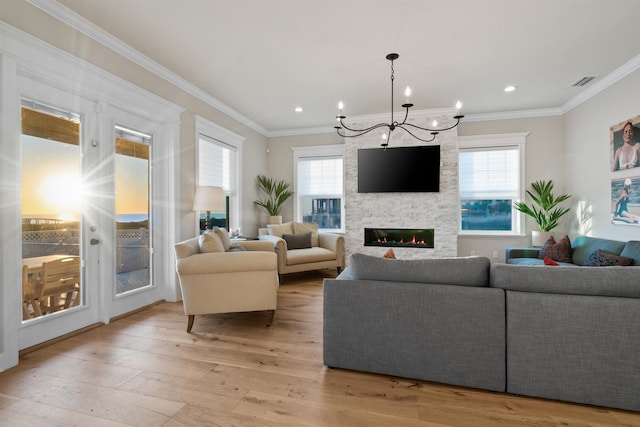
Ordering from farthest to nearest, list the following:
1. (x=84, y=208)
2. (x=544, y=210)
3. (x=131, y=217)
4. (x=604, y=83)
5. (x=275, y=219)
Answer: (x=275, y=219) → (x=544, y=210) → (x=604, y=83) → (x=131, y=217) → (x=84, y=208)

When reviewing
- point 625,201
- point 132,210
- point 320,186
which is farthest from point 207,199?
point 625,201

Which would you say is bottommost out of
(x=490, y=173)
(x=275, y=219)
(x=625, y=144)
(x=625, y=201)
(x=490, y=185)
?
(x=275, y=219)

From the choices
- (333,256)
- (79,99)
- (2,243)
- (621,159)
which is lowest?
(333,256)

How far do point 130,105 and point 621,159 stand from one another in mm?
5649

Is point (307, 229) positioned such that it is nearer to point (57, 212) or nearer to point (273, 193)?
point (273, 193)

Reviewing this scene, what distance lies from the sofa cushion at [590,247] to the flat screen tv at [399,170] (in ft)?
6.63

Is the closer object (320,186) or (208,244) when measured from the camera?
(208,244)

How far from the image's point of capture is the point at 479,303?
1.82 metres

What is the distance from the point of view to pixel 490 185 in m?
5.42

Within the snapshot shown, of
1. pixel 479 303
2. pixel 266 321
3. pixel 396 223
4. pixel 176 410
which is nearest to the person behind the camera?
pixel 176 410

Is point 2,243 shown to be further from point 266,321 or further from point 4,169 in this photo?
point 266,321

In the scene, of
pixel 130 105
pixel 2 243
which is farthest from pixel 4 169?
pixel 130 105

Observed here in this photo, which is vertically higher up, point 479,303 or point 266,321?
point 479,303

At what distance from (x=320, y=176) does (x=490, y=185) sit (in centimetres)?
313
